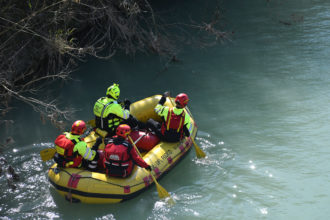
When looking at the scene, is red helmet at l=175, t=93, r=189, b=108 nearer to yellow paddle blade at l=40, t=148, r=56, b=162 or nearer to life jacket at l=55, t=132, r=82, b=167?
life jacket at l=55, t=132, r=82, b=167

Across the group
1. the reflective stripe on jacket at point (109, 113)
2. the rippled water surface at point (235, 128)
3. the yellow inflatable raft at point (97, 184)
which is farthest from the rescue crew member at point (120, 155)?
the reflective stripe on jacket at point (109, 113)

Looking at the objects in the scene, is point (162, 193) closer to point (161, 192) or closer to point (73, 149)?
point (161, 192)

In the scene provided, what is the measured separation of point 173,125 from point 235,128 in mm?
1660

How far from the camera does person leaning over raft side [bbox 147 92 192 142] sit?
6.20 meters

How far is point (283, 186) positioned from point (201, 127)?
7.18 feet

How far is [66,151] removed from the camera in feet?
17.6

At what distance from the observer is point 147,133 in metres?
6.59

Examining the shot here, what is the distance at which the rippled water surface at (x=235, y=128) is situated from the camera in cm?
552

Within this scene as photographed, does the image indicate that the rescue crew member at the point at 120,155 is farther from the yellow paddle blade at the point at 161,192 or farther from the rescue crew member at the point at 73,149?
the yellow paddle blade at the point at 161,192

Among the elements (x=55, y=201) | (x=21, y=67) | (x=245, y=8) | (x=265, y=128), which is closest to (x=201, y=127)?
(x=265, y=128)

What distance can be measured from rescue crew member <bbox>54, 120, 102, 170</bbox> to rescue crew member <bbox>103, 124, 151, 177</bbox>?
0.31 m

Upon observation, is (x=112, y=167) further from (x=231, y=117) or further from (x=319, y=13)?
(x=319, y=13)

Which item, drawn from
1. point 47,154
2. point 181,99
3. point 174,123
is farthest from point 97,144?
point 181,99

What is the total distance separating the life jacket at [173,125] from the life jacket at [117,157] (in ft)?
3.52
